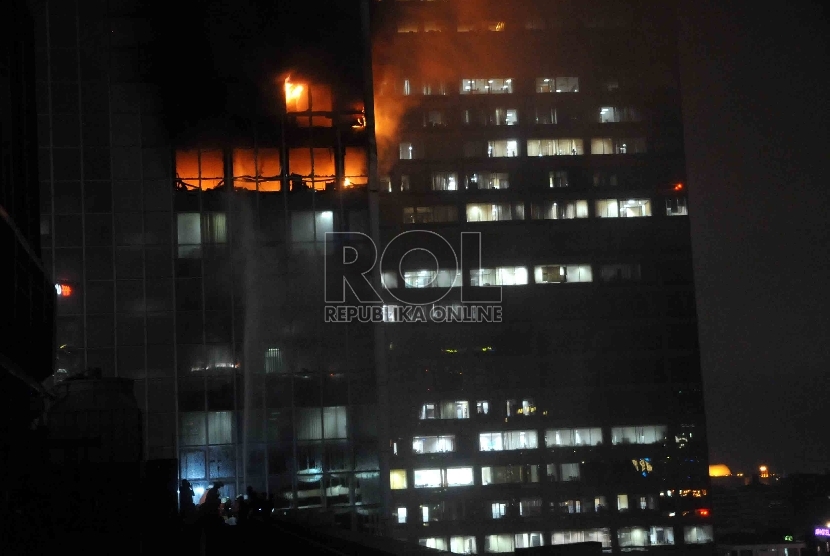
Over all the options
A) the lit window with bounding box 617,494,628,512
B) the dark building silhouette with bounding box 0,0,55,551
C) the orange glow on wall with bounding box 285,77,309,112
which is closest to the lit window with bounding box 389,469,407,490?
the lit window with bounding box 617,494,628,512

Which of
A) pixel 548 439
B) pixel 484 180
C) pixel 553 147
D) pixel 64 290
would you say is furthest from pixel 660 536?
pixel 64 290

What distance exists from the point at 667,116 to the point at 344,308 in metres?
72.4

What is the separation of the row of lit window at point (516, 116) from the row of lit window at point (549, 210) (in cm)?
874

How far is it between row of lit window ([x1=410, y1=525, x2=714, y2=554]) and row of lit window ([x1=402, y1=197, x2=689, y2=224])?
3229 cm

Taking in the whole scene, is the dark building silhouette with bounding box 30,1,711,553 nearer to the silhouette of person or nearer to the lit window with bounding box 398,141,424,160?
the lit window with bounding box 398,141,424,160

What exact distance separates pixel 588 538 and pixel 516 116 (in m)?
44.4

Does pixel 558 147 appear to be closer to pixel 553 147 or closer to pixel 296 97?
pixel 553 147

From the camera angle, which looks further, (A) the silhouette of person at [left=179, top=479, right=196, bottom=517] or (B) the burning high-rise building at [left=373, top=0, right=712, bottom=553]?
(B) the burning high-rise building at [left=373, top=0, right=712, bottom=553]

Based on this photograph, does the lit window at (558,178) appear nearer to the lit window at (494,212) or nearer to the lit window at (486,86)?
the lit window at (494,212)

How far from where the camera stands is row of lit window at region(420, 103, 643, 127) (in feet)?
336

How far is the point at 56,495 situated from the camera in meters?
16.8

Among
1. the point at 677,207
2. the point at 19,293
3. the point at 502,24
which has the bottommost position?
the point at 19,293

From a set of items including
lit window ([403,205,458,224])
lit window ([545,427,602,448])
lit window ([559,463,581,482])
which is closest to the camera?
lit window ([559,463,581,482])

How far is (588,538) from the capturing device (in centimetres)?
9681
